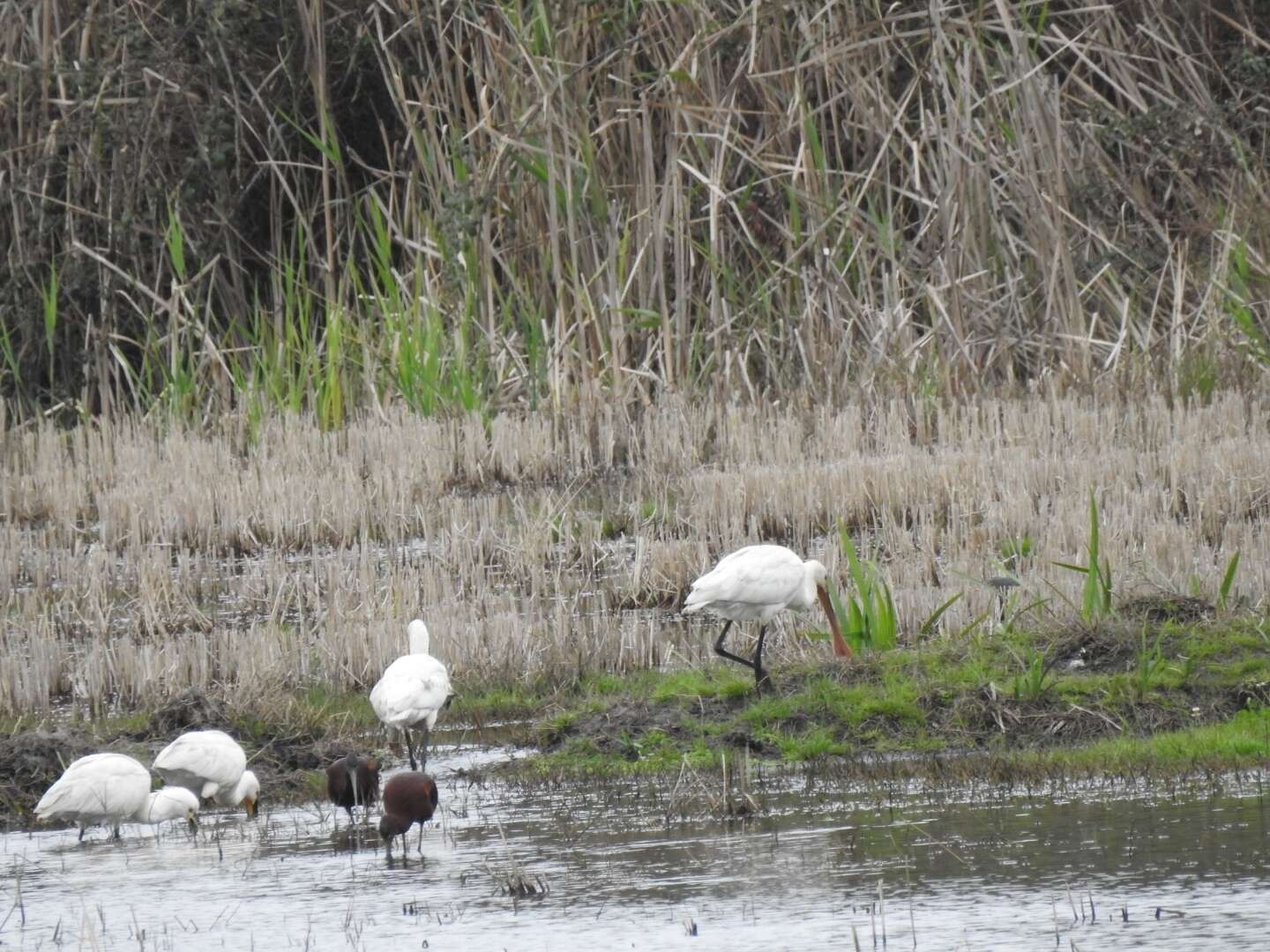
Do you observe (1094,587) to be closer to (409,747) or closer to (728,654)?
(728,654)

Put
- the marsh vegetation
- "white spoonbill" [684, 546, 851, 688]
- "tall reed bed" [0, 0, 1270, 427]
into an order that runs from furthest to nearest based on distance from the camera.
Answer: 1. "tall reed bed" [0, 0, 1270, 427]
2. the marsh vegetation
3. "white spoonbill" [684, 546, 851, 688]

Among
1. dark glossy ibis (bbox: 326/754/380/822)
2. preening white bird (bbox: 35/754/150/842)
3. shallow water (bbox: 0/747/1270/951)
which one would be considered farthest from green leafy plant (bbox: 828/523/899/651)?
preening white bird (bbox: 35/754/150/842)

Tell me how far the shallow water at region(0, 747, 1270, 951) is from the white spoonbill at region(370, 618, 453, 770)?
0.56m

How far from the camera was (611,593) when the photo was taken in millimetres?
8922

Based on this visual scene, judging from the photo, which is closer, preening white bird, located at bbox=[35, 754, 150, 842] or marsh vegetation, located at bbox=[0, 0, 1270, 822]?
preening white bird, located at bbox=[35, 754, 150, 842]

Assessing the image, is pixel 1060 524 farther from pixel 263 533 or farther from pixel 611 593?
pixel 263 533

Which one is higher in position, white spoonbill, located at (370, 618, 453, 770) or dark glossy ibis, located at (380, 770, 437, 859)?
white spoonbill, located at (370, 618, 453, 770)

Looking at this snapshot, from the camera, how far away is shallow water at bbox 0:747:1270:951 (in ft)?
14.6

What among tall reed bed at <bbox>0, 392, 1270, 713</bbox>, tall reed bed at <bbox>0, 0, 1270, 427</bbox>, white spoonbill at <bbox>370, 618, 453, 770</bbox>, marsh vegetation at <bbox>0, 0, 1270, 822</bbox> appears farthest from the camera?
tall reed bed at <bbox>0, 0, 1270, 427</bbox>

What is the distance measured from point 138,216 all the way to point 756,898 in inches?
456

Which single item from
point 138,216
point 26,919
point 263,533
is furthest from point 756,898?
point 138,216

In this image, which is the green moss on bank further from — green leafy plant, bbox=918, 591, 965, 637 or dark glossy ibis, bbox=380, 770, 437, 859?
dark glossy ibis, bbox=380, 770, 437, 859

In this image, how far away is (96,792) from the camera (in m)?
5.89

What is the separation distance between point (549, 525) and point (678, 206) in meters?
3.77
